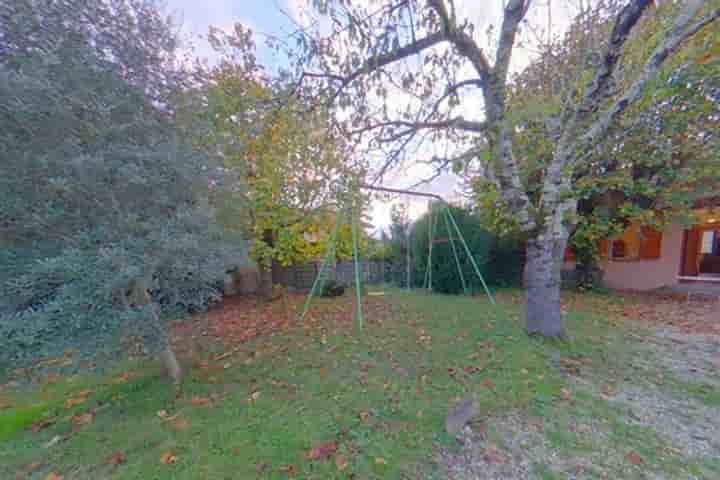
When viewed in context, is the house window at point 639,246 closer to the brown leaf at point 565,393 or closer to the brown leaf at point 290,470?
the brown leaf at point 565,393

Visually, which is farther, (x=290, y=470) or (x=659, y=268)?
(x=659, y=268)

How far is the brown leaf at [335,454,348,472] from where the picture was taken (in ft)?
5.98

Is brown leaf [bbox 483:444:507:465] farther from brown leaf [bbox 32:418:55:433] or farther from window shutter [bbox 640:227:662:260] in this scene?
window shutter [bbox 640:227:662:260]

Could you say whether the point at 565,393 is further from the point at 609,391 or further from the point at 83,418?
the point at 83,418

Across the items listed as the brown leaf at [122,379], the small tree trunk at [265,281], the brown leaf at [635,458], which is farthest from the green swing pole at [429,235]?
the brown leaf at [122,379]

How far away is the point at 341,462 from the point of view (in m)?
1.87

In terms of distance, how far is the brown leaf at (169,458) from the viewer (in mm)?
1949

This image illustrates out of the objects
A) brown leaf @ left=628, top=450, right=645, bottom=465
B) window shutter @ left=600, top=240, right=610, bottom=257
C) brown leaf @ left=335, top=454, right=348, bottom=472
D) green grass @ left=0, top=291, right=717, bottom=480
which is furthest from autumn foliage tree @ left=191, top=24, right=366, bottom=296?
window shutter @ left=600, top=240, right=610, bottom=257

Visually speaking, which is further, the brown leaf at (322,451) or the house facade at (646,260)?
the house facade at (646,260)

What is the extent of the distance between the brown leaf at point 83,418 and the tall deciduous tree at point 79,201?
2.45ft

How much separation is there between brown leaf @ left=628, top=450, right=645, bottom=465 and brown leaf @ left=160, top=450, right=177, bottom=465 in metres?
3.27

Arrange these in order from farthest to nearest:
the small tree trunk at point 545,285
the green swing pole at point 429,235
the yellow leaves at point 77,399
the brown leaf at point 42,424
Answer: the green swing pole at point 429,235, the small tree trunk at point 545,285, the yellow leaves at point 77,399, the brown leaf at point 42,424

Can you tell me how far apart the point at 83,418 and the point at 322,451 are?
2.60 metres

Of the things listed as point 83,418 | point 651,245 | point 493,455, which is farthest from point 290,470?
point 651,245
